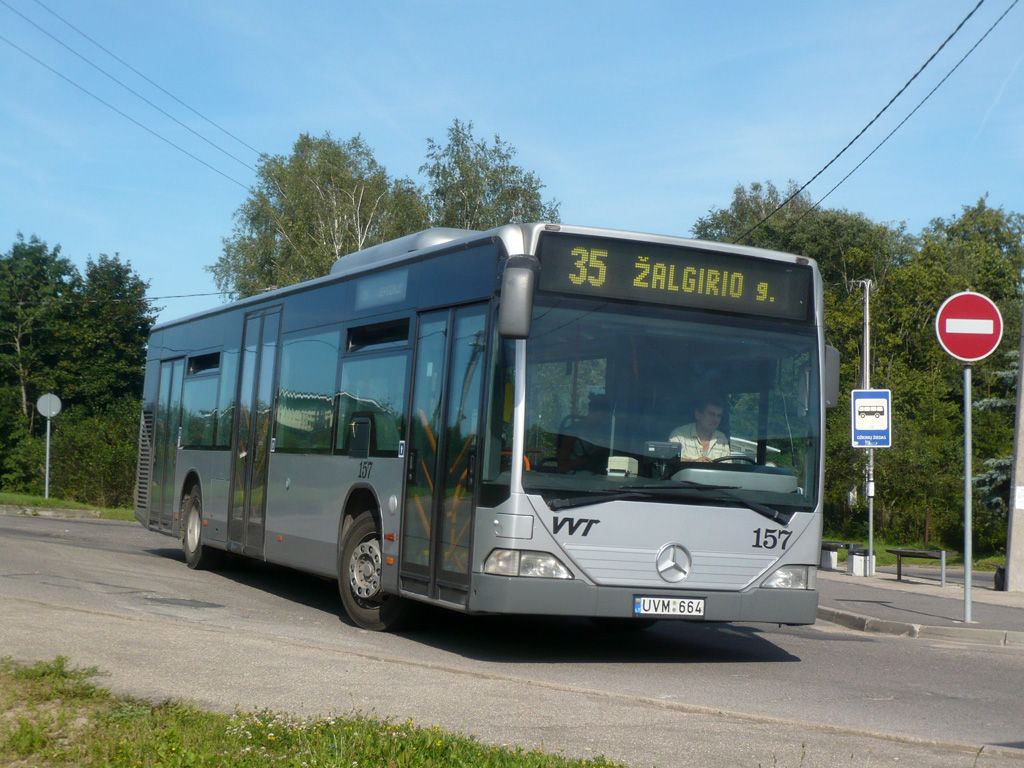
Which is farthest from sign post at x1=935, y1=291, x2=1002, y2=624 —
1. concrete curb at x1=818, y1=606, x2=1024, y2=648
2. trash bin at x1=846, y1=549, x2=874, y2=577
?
trash bin at x1=846, y1=549, x2=874, y2=577

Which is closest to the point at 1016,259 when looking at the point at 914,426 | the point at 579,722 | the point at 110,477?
the point at 914,426

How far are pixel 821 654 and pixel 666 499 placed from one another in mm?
2522

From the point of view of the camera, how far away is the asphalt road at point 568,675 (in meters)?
6.14

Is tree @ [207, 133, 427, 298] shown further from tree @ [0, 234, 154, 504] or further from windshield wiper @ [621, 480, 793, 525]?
windshield wiper @ [621, 480, 793, 525]

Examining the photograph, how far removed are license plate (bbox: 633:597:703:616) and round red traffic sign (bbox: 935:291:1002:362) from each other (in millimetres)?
5578

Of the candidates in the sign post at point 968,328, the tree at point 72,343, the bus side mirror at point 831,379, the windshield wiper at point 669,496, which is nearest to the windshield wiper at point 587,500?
the windshield wiper at point 669,496

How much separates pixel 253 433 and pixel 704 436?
6.28 metres

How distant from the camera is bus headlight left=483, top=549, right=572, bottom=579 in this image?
845 cm

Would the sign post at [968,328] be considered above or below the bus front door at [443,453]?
above

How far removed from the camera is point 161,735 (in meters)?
5.35

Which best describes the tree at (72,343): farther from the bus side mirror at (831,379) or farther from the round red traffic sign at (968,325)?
the bus side mirror at (831,379)

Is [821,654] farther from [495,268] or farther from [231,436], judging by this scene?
[231,436]

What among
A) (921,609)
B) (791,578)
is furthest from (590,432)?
(921,609)

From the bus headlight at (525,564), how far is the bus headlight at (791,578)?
1.64 metres
